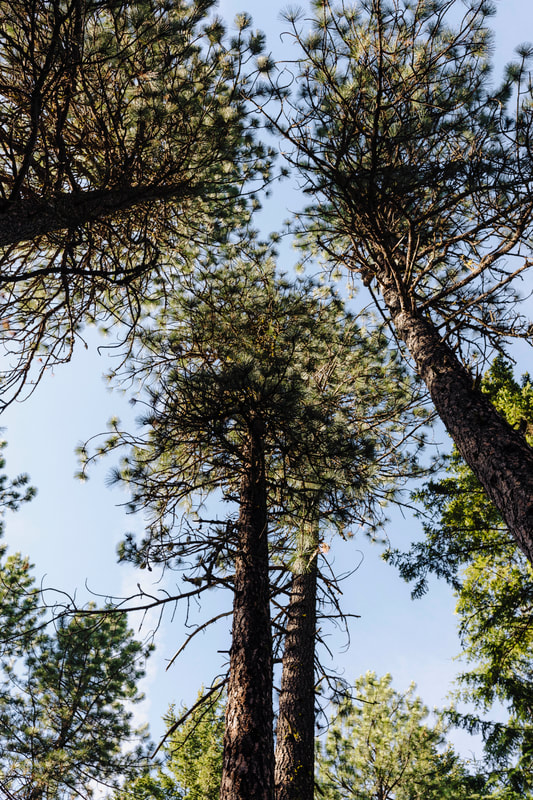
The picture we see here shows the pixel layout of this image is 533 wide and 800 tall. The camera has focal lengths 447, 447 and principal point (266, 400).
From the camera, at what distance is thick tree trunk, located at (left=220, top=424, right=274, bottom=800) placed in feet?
9.96

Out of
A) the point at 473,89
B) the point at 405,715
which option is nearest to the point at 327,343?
the point at 473,89

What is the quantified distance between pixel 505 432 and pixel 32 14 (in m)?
4.52

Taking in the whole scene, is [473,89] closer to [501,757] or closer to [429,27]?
[429,27]

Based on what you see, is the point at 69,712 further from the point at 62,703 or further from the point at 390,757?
the point at 390,757

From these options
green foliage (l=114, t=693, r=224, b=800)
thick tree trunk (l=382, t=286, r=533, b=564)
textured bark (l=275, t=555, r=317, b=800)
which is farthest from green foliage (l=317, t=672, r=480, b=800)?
thick tree trunk (l=382, t=286, r=533, b=564)

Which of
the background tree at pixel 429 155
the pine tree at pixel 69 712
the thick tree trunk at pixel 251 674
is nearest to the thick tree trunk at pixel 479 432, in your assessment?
the background tree at pixel 429 155

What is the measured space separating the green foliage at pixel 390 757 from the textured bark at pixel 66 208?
35.2 feet

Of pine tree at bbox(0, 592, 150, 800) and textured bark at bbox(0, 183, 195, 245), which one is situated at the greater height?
textured bark at bbox(0, 183, 195, 245)

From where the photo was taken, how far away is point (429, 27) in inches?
175

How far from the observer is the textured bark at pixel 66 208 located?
11.2ft

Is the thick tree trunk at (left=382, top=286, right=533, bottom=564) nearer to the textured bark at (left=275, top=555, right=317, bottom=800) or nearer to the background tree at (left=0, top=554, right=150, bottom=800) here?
the textured bark at (left=275, top=555, right=317, bottom=800)

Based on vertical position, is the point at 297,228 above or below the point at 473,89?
above

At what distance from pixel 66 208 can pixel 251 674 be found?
4219 mm

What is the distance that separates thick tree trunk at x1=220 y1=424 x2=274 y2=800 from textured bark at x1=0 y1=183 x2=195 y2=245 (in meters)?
3.10
